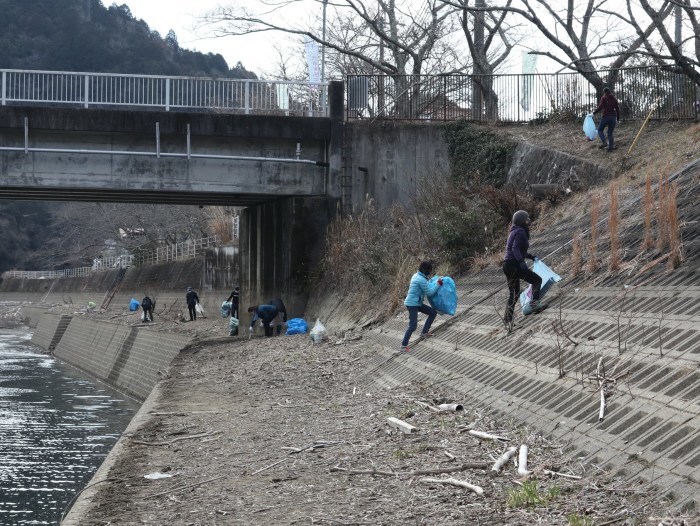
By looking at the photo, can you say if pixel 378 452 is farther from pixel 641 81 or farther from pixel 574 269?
pixel 641 81

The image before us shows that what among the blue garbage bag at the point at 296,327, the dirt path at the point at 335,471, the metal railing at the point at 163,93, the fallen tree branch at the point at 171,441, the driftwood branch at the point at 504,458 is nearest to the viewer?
the dirt path at the point at 335,471

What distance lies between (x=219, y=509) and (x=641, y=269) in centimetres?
637

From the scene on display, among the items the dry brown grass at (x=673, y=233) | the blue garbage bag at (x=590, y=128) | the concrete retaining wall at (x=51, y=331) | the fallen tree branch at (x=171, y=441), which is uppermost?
the blue garbage bag at (x=590, y=128)

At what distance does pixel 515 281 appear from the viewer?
13359mm

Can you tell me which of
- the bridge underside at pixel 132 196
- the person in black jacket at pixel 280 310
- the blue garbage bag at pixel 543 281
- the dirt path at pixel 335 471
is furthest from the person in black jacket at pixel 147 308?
the blue garbage bag at pixel 543 281

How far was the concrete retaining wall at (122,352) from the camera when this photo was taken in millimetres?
28828

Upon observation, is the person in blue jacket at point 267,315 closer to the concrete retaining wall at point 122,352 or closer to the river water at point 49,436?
the concrete retaining wall at point 122,352

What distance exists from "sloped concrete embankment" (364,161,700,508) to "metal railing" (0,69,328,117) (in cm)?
1321

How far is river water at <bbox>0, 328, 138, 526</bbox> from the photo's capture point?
553 inches

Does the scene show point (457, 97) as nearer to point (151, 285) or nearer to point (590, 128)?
point (590, 128)

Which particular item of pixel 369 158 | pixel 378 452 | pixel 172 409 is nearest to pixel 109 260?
pixel 369 158

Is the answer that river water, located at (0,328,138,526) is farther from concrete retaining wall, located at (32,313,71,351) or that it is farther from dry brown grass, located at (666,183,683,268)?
concrete retaining wall, located at (32,313,71,351)

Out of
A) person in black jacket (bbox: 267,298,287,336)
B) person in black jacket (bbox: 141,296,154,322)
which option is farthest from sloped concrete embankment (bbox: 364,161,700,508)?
person in black jacket (bbox: 141,296,154,322)

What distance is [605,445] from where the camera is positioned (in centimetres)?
718
